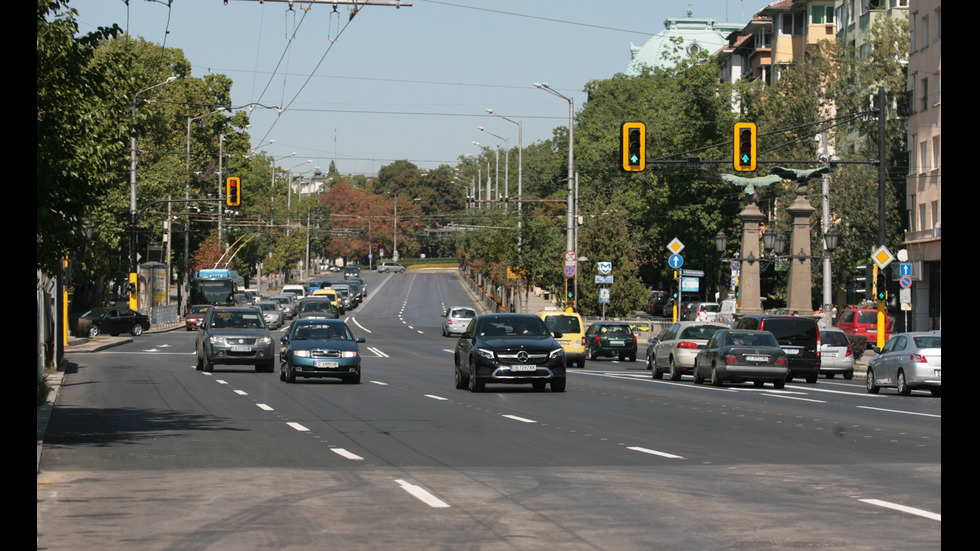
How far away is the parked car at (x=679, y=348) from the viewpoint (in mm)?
36688

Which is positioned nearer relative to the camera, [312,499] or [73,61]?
[312,499]

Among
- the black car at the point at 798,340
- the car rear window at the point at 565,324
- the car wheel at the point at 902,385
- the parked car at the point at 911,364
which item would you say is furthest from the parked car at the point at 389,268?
the car wheel at the point at 902,385

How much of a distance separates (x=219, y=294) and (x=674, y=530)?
76.8 metres

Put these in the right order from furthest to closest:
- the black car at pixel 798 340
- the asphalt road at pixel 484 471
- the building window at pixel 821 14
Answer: the building window at pixel 821 14, the black car at pixel 798 340, the asphalt road at pixel 484 471

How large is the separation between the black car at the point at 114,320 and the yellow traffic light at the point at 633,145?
4281cm

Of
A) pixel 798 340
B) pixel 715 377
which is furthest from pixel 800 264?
pixel 715 377

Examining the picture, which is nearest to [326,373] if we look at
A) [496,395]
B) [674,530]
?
[496,395]

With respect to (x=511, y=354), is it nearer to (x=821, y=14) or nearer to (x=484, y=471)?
(x=484, y=471)

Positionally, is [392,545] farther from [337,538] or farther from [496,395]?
[496,395]

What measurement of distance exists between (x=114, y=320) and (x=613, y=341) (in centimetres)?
2863

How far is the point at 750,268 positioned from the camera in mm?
58188

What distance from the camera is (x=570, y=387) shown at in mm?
31766

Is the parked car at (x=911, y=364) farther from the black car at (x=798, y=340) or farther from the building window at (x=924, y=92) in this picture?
the building window at (x=924, y=92)

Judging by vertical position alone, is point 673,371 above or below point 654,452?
below
